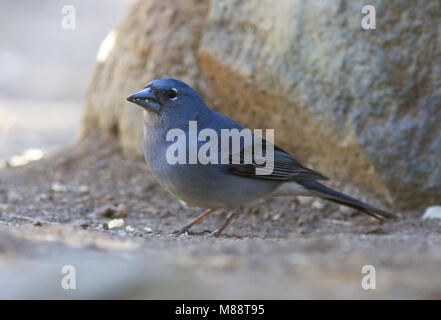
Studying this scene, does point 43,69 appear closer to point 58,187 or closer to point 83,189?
point 58,187

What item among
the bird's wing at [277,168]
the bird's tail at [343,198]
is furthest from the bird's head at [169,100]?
the bird's tail at [343,198]

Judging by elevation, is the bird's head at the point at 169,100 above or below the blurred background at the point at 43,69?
below

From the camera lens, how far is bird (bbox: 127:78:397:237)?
191 inches

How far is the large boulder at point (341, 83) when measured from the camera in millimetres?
5637

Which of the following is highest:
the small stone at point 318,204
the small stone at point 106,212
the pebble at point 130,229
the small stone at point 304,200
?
the small stone at point 304,200

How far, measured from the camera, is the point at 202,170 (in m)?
4.84

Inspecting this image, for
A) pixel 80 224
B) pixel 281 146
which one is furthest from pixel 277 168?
pixel 80 224

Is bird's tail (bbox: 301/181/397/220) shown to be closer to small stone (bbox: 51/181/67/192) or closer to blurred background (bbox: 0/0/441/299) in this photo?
blurred background (bbox: 0/0/441/299)

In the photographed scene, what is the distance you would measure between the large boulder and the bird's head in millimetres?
1170

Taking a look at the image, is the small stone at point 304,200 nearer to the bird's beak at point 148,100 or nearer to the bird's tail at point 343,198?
the bird's tail at point 343,198

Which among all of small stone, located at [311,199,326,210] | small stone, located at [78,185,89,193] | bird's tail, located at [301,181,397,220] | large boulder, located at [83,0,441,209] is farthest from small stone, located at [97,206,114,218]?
small stone, located at [311,199,326,210]

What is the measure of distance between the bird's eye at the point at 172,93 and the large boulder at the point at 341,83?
4.09ft

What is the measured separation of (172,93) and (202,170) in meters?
0.82
